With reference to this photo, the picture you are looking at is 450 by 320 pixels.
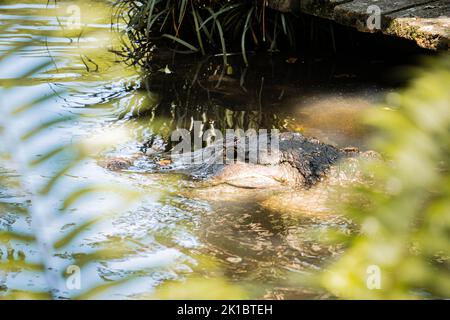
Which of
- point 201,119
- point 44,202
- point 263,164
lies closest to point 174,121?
point 201,119

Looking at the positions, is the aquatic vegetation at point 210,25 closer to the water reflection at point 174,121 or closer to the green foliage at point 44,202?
the water reflection at point 174,121

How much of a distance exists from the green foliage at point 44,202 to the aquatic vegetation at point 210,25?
1903 mm

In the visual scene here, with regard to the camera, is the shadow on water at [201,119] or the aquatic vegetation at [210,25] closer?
the shadow on water at [201,119]

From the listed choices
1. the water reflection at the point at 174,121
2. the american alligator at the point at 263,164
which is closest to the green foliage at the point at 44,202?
the water reflection at the point at 174,121

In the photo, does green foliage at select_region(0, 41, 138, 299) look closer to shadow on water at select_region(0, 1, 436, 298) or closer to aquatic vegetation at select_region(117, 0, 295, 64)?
shadow on water at select_region(0, 1, 436, 298)

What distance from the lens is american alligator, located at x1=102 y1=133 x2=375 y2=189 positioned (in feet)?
13.2

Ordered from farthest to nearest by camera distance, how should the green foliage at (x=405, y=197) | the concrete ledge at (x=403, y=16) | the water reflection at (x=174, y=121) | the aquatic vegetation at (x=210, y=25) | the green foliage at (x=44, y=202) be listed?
the aquatic vegetation at (x=210, y=25)
the concrete ledge at (x=403, y=16)
the water reflection at (x=174, y=121)
the green foliage at (x=44, y=202)
the green foliage at (x=405, y=197)

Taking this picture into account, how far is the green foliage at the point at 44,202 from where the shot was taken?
1.65m

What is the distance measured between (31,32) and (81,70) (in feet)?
4.19

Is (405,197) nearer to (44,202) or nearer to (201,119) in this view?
(44,202)

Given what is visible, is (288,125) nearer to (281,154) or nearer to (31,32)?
(281,154)

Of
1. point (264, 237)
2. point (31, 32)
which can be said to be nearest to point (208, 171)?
point (264, 237)

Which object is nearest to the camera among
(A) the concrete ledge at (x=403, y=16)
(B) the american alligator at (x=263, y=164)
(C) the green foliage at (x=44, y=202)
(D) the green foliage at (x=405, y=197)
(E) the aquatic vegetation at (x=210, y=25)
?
(D) the green foliage at (x=405, y=197)
